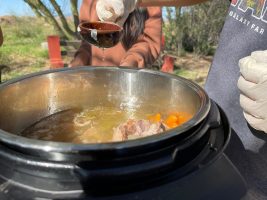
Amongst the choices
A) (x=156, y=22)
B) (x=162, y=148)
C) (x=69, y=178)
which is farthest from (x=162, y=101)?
(x=156, y=22)

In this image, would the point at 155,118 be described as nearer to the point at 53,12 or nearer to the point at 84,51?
the point at 84,51

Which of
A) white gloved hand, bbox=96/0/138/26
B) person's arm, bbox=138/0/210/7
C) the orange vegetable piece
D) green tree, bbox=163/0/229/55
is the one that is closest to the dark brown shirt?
person's arm, bbox=138/0/210/7

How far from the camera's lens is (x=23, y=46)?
7.26m

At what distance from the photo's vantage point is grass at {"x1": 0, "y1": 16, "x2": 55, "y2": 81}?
6.02 m

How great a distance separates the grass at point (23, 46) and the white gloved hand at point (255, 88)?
15.2 feet

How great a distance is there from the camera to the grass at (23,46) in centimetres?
602

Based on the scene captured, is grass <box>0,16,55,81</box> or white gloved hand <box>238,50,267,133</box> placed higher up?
white gloved hand <box>238,50,267,133</box>

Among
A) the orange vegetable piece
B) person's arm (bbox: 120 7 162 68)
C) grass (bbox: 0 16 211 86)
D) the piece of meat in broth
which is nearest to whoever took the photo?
the piece of meat in broth

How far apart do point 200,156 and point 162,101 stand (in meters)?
0.55

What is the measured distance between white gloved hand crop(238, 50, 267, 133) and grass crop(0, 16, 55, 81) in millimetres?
4640

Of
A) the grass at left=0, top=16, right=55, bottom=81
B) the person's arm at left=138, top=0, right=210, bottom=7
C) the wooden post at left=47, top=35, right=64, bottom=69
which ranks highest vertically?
the person's arm at left=138, top=0, right=210, bottom=7

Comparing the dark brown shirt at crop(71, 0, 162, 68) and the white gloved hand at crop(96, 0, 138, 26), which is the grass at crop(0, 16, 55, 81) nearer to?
the dark brown shirt at crop(71, 0, 162, 68)

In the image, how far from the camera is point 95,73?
161 centimetres

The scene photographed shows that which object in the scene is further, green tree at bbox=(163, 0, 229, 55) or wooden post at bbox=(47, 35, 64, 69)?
green tree at bbox=(163, 0, 229, 55)
